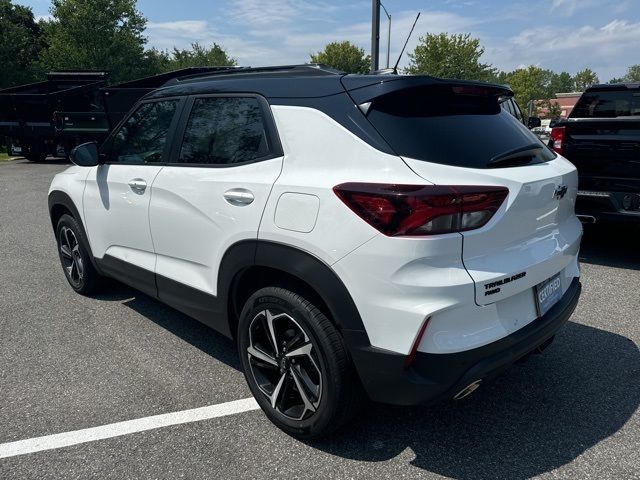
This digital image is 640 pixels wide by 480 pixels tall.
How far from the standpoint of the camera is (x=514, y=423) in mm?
2637

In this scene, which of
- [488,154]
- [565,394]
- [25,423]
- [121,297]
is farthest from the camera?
[121,297]

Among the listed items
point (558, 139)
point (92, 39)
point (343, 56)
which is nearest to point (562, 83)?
point (343, 56)

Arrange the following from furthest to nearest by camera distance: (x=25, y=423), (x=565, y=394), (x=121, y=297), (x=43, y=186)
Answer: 1. (x=43, y=186)
2. (x=121, y=297)
3. (x=565, y=394)
4. (x=25, y=423)

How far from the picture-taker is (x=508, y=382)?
3.04m

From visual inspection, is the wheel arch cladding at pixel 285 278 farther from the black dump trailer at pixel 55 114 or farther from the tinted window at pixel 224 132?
the black dump trailer at pixel 55 114

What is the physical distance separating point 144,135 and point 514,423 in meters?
2.94

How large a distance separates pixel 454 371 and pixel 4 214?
30.8 feet

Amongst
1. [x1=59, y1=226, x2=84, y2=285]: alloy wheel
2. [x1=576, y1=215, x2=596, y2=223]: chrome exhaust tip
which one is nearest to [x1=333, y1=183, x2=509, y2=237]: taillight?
[x1=59, y1=226, x2=84, y2=285]: alloy wheel

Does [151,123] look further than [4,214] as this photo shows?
No

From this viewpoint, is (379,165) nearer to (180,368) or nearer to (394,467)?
(394,467)

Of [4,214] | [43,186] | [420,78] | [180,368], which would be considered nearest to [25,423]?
[180,368]

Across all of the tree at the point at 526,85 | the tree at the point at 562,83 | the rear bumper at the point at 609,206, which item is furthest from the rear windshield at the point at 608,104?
the tree at the point at 562,83

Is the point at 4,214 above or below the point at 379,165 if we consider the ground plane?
below

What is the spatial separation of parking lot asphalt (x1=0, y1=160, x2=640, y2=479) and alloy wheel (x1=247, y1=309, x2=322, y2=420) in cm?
19
